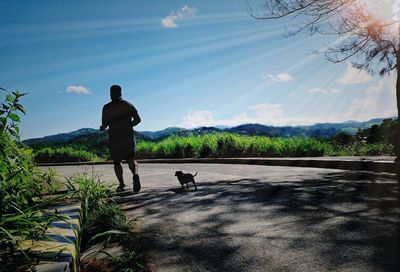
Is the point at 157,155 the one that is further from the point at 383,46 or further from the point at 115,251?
the point at 115,251

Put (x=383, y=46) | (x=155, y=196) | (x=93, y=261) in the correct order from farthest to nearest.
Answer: (x=383, y=46), (x=155, y=196), (x=93, y=261)

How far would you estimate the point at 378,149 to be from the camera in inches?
548

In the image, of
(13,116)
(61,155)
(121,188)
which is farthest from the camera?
(61,155)

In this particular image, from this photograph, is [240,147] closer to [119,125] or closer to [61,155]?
[119,125]

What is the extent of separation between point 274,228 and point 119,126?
4382 mm

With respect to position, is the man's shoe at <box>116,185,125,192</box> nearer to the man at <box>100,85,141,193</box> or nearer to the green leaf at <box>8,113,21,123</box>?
the man at <box>100,85,141,193</box>

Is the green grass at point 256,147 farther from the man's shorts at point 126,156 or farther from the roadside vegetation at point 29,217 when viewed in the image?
the roadside vegetation at point 29,217

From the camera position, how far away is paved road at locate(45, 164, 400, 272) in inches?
107

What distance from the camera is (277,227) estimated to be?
142 inches

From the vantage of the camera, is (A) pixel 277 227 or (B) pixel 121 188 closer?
(A) pixel 277 227

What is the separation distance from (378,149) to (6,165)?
45.1ft

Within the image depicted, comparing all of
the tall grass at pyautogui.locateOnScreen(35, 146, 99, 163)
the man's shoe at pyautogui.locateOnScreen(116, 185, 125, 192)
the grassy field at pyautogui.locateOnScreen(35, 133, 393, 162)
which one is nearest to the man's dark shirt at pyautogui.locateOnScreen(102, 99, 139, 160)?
the man's shoe at pyautogui.locateOnScreen(116, 185, 125, 192)

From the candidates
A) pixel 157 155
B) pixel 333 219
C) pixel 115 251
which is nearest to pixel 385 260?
pixel 333 219

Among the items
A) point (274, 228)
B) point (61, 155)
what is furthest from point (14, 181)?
point (61, 155)
